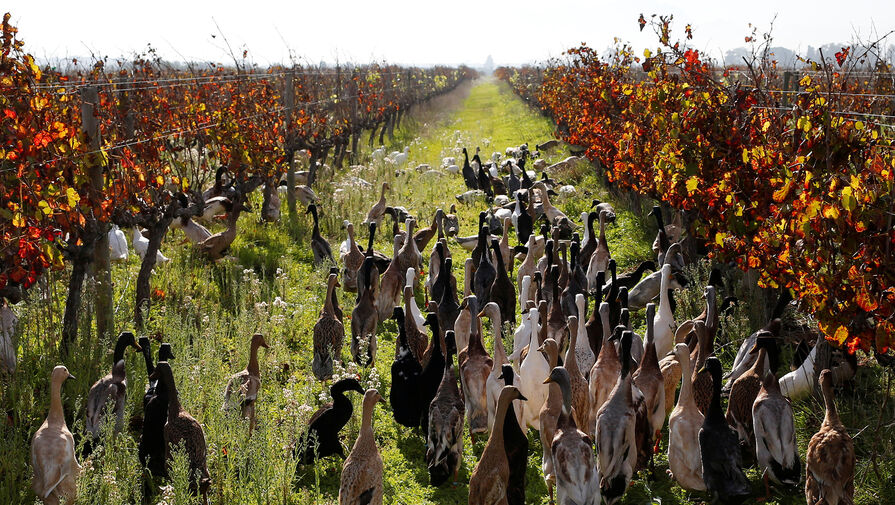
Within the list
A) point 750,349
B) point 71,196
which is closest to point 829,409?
point 750,349

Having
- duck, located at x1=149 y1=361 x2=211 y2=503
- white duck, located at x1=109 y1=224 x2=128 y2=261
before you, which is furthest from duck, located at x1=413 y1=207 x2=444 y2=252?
duck, located at x1=149 y1=361 x2=211 y2=503

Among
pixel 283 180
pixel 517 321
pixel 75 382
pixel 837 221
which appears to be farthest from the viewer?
pixel 283 180

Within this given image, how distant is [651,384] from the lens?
647 cm

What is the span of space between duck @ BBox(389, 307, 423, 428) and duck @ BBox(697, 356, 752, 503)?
2618 millimetres

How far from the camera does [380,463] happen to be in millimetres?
5598

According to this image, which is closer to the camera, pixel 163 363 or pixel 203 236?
pixel 163 363

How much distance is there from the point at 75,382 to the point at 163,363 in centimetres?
244

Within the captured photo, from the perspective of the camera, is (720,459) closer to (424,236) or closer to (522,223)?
(424,236)

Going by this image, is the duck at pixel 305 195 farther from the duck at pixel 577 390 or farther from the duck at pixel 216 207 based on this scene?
the duck at pixel 577 390

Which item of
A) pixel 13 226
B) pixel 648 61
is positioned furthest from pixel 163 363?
pixel 648 61

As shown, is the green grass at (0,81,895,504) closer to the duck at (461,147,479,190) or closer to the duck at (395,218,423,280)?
the duck at (395,218,423,280)

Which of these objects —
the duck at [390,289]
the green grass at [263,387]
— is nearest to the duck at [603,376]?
the green grass at [263,387]

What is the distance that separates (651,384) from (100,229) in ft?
19.9

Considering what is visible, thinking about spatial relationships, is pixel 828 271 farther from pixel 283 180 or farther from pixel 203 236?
pixel 283 180
